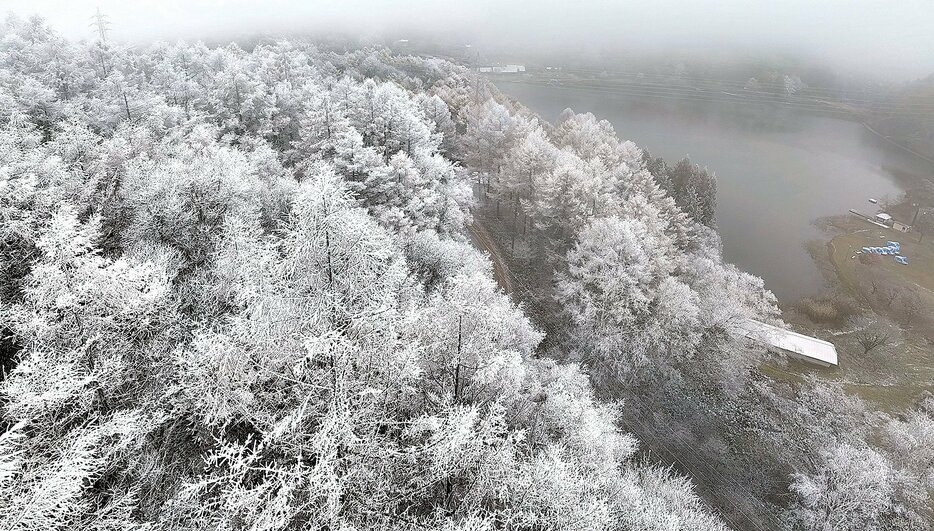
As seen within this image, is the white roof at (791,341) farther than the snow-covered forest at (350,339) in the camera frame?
Yes

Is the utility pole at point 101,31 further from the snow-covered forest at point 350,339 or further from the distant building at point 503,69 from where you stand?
the distant building at point 503,69

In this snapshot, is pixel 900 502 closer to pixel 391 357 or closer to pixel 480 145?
pixel 391 357

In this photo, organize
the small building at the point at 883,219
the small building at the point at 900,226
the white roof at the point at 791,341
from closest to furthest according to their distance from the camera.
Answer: the white roof at the point at 791,341 < the small building at the point at 900,226 < the small building at the point at 883,219

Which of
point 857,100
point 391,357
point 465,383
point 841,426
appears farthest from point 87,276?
point 857,100

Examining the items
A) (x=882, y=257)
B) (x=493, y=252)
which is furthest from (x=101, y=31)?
(x=882, y=257)

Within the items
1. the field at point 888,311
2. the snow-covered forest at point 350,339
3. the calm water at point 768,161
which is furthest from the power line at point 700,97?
the snow-covered forest at point 350,339

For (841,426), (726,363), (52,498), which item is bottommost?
(841,426)

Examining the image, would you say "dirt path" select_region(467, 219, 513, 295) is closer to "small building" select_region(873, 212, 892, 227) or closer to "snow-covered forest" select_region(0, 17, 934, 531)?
"snow-covered forest" select_region(0, 17, 934, 531)
